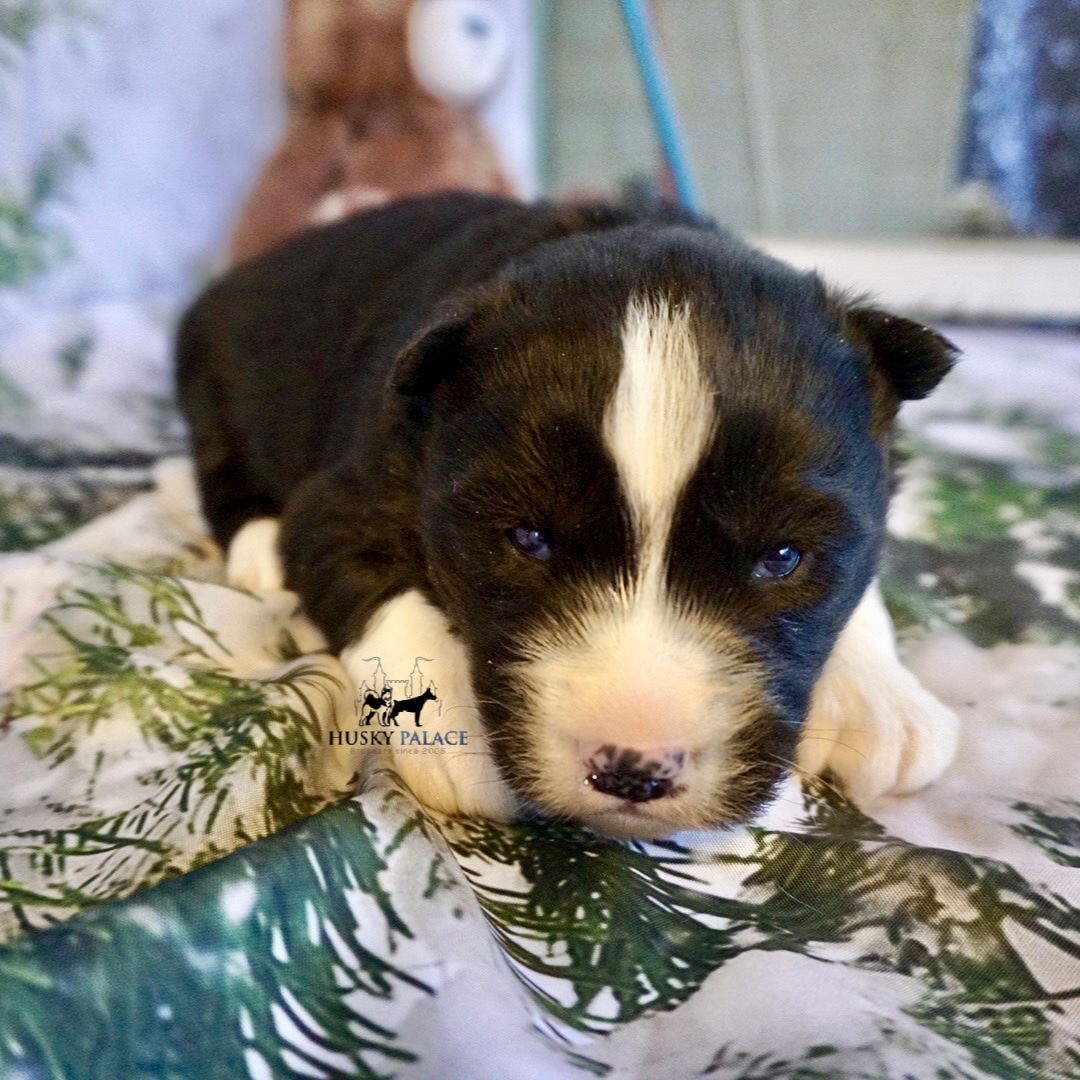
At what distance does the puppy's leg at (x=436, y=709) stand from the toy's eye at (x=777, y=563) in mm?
360

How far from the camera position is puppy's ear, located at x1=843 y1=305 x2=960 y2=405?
4.38 feet

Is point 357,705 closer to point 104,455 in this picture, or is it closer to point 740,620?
point 740,620

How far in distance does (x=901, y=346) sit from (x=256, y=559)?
1.14 metres

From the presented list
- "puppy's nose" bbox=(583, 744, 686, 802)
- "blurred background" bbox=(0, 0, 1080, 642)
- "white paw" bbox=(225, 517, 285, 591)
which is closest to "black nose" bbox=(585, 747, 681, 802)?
"puppy's nose" bbox=(583, 744, 686, 802)

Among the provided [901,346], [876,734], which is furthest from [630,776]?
[901,346]

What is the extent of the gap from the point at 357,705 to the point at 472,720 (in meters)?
0.19

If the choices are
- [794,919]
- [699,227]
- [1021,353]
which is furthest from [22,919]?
[1021,353]

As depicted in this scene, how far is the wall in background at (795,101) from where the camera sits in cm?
408

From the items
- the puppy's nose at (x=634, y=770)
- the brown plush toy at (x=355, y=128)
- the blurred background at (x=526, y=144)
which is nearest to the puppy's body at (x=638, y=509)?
the puppy's nose at (x=634, y=770)

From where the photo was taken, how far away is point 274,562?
1.83m

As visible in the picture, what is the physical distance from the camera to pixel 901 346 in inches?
53.1

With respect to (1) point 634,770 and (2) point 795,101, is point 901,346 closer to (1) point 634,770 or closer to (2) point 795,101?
(1) point 634,770

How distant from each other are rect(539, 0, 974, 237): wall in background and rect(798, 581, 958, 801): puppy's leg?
3.40 m

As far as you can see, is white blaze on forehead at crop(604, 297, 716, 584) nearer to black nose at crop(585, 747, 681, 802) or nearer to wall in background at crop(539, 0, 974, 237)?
black nose at crop(585, 747, 681, 802)
